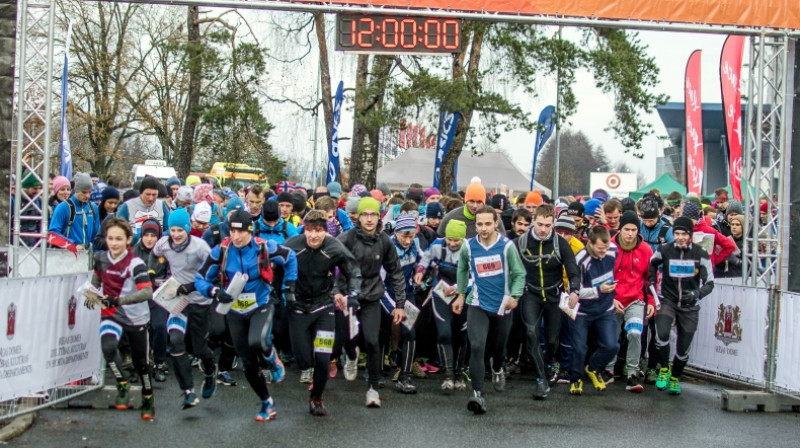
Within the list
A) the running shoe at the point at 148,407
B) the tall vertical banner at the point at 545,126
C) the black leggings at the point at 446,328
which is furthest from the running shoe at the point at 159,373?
the tall vertical banner at the point at 545,126

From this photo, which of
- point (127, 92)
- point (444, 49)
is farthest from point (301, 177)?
point (444, 49)

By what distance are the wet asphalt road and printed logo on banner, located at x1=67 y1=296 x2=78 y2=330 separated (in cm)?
78

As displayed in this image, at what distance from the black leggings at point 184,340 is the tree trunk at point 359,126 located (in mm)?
14142

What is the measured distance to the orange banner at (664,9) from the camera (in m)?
11.9

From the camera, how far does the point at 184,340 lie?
9.49m

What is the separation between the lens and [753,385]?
36.7 ft

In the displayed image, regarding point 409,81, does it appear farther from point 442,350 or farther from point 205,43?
point 442,350

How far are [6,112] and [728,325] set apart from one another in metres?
8.04

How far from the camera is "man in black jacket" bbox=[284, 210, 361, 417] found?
30.5 feet

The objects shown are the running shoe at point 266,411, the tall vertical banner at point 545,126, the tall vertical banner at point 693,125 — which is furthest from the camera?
the tall vertical banner at point 545,126

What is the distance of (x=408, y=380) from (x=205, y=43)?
17.1 metres

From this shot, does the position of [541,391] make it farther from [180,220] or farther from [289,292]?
[180,220]

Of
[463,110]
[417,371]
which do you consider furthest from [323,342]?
[463,110]

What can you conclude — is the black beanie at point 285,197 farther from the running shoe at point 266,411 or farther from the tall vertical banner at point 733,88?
the tall vertical banner at point 733,88
